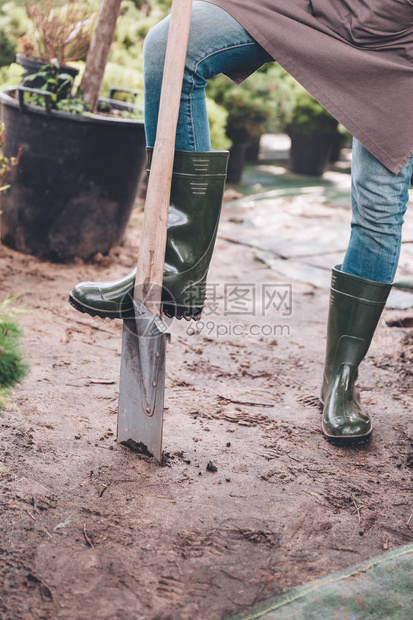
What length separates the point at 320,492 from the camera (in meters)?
1.42

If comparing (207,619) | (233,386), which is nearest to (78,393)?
(233,386)

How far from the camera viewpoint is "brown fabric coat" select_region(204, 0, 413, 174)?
54.8 inches

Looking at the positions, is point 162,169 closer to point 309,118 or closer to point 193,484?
point 193,484

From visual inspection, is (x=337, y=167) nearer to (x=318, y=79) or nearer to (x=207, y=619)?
(x=318, y=79)

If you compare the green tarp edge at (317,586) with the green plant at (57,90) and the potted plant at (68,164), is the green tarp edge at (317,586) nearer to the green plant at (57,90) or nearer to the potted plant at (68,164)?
the potted plant at (68,164)

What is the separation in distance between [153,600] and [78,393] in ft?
2.73

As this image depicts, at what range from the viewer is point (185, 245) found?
58.6 inches

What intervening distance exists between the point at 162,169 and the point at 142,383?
491mm

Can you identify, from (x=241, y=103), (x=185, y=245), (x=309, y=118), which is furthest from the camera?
(x=309, y=118)

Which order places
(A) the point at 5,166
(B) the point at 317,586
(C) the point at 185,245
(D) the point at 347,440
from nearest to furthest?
(B) the point at 317,586 < (C) the point at 185,245 < (D) the point at 347,440 < (A) the point at 5,166

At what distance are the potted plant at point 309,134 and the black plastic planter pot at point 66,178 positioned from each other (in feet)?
11.1

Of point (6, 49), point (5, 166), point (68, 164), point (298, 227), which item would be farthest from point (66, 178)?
point (6, 49)

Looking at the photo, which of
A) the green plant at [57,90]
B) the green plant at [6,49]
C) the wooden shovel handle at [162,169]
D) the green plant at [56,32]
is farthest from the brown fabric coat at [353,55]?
the green plant at [6,49]

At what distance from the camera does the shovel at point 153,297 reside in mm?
1346
